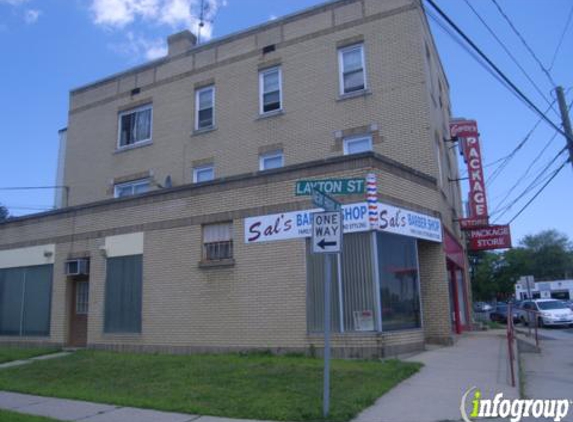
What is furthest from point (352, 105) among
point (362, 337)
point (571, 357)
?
point (571, 357)

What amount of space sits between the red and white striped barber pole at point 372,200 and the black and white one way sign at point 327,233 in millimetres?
4691

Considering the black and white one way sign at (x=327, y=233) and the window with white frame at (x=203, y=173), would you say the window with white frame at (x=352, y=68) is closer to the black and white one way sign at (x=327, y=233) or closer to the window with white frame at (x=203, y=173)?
the window with white frame at (x=203, y=173)

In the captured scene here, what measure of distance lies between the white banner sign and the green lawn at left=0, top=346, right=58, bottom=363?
6735 mm

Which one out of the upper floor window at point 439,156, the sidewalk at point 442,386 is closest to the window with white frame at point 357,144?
the upper floor window at point 439,156

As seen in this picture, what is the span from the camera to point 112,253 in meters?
15.3

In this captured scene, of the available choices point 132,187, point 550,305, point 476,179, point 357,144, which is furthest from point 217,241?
point 550,305

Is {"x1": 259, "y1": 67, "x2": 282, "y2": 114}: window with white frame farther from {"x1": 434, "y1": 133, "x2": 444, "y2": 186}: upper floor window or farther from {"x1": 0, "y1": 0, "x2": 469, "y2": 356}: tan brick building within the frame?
{"x1": 434, "y1": 133, "x2": 444, "y2": 186}: upper floor window

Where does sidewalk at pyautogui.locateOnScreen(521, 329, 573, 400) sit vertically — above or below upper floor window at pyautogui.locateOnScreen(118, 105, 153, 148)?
below

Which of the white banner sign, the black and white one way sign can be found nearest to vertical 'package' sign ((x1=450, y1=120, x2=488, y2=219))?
the white banner sign

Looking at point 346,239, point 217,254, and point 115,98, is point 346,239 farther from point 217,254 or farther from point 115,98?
point 115,98

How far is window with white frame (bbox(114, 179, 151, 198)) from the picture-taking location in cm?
2073

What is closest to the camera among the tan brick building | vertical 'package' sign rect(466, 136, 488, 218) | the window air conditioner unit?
the tan brick building

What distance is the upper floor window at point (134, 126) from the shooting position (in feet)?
70.8

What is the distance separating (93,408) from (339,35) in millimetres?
13927
